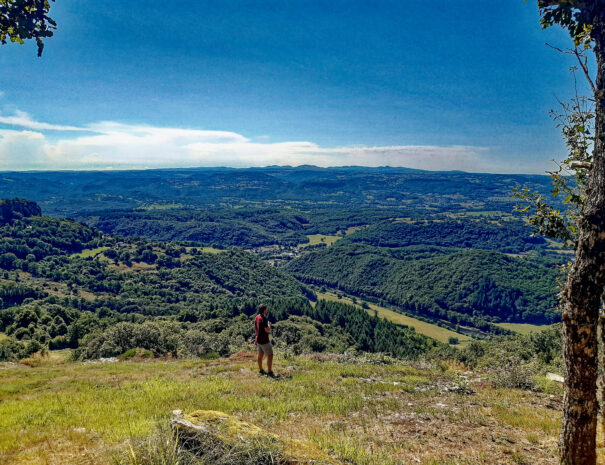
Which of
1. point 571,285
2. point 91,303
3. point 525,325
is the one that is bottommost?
point 525,325

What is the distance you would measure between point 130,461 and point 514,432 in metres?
9.13

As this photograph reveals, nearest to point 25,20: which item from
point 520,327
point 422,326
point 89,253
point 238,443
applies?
point 238,443

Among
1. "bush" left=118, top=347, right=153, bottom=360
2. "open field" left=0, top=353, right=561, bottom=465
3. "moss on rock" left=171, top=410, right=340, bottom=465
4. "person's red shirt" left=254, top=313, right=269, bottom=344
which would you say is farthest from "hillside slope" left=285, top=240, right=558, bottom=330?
"moss on rock" left=171, top=410, right=340, bottom=465

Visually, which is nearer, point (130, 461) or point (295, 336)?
point (130, 461)

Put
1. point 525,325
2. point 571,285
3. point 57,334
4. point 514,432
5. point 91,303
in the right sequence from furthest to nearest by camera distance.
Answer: point 525,325, point 91,303, point 57,334, point 514,432, point 571,285

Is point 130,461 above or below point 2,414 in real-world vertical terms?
above

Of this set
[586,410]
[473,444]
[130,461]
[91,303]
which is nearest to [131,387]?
[130,461]

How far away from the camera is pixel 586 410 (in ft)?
15.6

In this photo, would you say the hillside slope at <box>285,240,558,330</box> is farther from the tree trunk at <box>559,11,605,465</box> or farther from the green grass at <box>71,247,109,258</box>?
the tree trunk at <box>559,11,605,465</box>

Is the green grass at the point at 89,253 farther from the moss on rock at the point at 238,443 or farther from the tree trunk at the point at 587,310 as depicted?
the tree trunk at the point at 587,310

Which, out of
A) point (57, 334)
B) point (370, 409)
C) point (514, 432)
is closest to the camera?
point (514, 432)

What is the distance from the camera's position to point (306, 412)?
9570 millimetres

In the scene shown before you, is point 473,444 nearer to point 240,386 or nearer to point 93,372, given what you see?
point 240,386

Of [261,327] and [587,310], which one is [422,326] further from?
[587,310]
